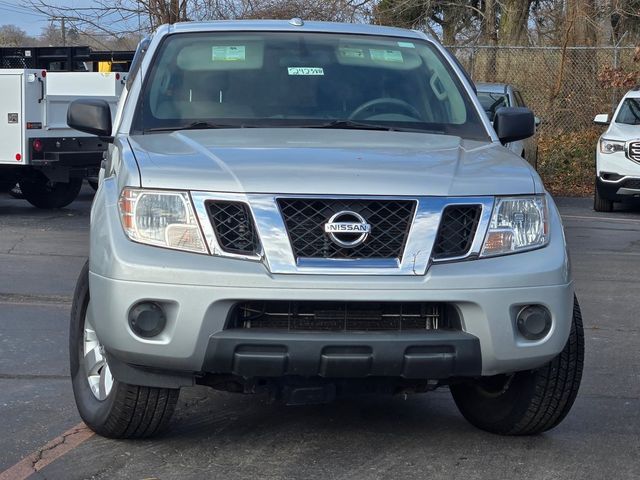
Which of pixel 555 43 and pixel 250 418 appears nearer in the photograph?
pixel 250 418

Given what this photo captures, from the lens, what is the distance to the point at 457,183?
4484mm

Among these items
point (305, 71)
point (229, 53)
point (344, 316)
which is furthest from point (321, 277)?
point (229, 53)

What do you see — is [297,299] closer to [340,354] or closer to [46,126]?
[340,354]

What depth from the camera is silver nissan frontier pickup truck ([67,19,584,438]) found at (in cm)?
427

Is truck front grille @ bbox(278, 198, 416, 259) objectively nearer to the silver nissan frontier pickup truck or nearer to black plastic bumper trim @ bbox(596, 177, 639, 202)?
the silver nissan frontier pickup truck

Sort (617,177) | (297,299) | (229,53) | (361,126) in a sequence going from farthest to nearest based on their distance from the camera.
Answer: (617,177) < (229,53) < (361,126) < (297,299)

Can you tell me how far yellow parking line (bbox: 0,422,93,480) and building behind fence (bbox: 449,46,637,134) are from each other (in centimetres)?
1776

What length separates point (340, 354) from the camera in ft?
14.1

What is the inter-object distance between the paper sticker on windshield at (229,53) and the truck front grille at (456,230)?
1868 mm

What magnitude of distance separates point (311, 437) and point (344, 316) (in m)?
0.96

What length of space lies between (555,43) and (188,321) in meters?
21.7

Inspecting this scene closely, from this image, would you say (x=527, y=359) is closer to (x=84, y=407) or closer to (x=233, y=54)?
(x=84, y=407)

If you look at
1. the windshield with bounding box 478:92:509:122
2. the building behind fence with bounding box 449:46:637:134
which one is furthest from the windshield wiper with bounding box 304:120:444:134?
the building behind fence with bounding box 449:46:637:134

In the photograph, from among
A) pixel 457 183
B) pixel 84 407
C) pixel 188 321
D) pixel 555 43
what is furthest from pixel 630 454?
pixel 555 43
